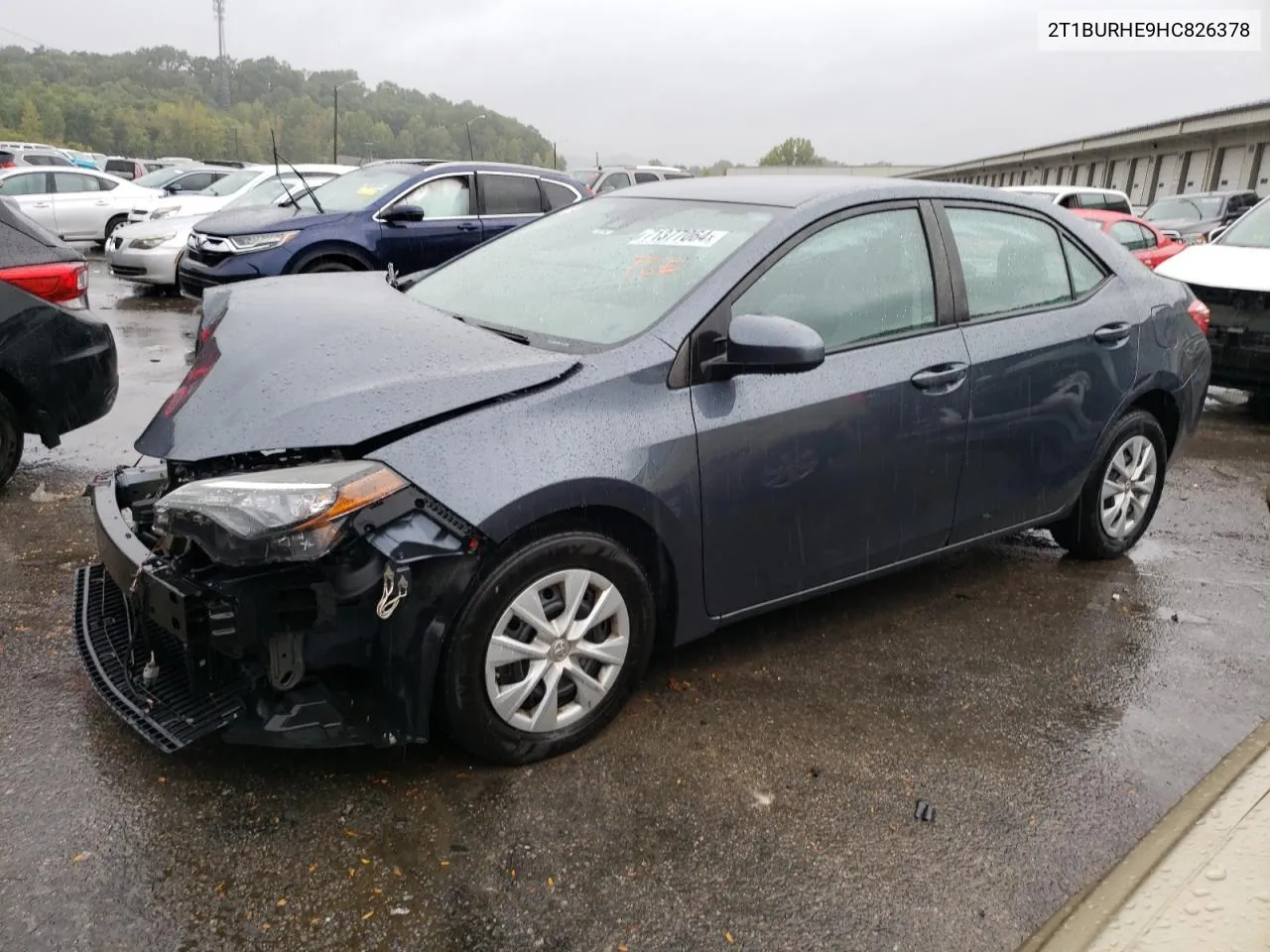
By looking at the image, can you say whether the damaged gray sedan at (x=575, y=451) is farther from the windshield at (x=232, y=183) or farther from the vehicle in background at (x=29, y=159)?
the vehicle in background at (x=29, y=159)

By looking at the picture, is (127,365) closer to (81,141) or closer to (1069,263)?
(1069,263)

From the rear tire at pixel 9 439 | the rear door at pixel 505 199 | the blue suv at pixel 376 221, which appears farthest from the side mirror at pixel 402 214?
the rear tire at pixel 9 439

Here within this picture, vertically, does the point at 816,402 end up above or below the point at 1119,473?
above

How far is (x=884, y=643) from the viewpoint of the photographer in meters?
3.77

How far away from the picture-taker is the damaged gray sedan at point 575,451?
2482 mm

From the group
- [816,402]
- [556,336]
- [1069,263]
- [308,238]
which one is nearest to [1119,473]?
[1069,263]

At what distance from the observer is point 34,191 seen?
52.2ft

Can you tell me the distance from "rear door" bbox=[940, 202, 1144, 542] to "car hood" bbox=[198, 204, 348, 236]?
6417mm

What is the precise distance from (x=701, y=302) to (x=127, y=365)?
635 cm

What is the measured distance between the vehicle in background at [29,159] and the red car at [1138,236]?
15.8 meters

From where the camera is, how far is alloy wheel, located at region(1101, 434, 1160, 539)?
14.6 feet

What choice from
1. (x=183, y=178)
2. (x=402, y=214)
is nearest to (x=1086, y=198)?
(x=402, y=214)

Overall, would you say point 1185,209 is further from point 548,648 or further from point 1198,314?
point 548,648

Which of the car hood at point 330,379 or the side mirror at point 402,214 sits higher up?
the side mirror at point 402,214
